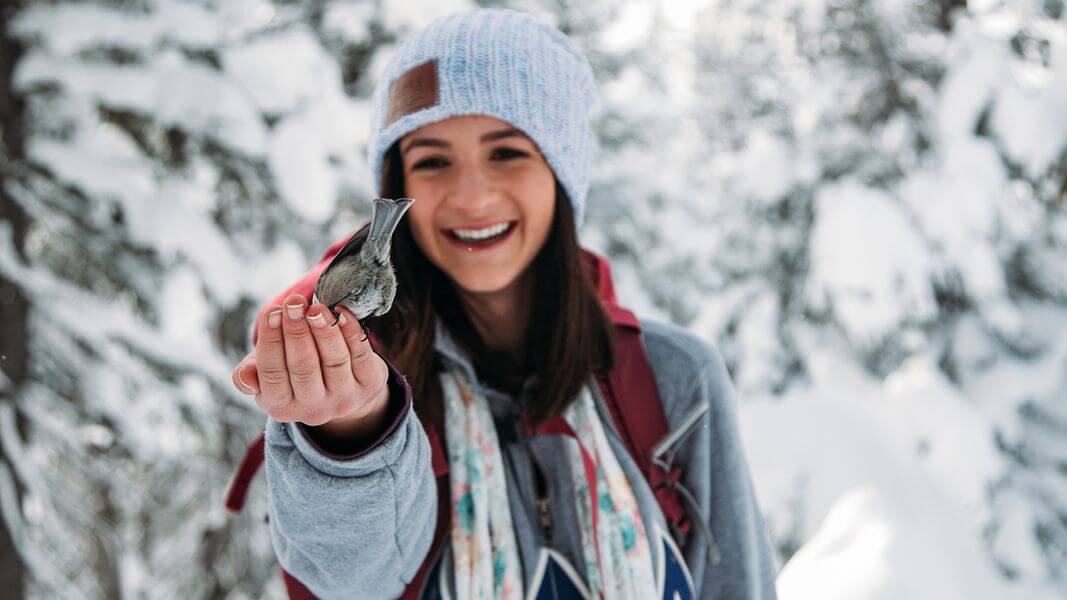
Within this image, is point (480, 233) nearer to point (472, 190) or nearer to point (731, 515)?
point (472, 190)

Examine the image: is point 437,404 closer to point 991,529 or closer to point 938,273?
point 938,273

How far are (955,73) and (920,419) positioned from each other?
8.36 feet

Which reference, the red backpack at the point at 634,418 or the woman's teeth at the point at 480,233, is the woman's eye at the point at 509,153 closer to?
the woman's teeth at the point at 480,233

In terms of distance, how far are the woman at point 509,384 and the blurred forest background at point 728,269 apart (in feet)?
1.85

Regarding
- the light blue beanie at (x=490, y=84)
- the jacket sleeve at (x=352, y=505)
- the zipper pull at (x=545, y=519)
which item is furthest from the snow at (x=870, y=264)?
the jacket sleeve at (x=352, y=505)

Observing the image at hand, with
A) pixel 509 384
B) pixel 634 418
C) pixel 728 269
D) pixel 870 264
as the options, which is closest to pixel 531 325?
pixel 509 384

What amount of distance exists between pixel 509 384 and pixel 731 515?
650mm

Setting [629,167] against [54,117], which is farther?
[629,167]

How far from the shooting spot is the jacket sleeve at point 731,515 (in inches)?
70.3

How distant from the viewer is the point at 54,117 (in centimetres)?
401

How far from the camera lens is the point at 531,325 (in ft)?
6.22

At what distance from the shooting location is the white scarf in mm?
1552

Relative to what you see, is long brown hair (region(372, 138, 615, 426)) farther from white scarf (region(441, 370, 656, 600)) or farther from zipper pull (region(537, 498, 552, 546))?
zipper pull (region(537, 498, 552, 546))

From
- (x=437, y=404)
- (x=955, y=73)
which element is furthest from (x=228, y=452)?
(x=955, y=73)
